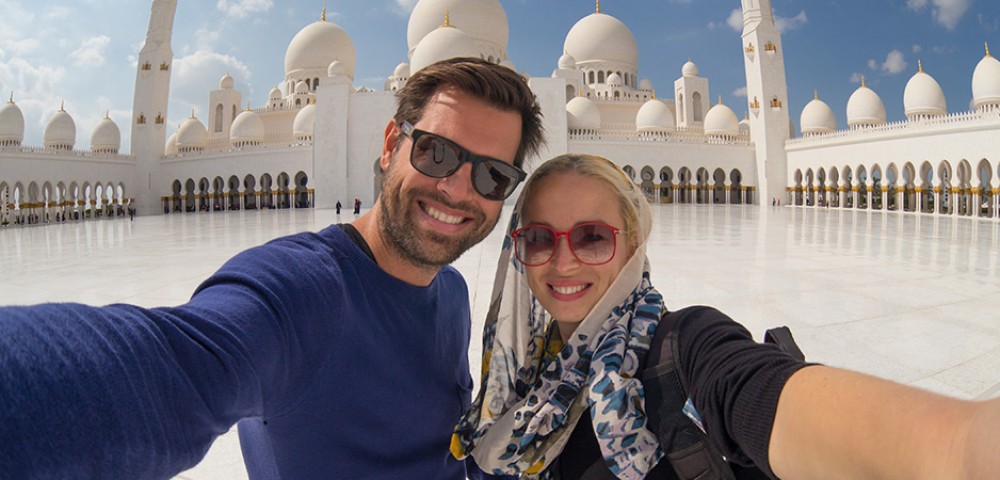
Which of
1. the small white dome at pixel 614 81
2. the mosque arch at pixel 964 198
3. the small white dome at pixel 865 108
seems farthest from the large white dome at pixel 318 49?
the mosque arch at pixel 964 198

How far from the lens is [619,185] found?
91 cm

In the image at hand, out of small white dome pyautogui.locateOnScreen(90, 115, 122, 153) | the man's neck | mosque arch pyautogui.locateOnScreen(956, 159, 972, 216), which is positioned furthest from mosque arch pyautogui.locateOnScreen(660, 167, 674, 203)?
small white dome pyautogui.locateOnScreen(90, 115, 122, 153)

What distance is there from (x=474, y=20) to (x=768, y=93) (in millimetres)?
11629

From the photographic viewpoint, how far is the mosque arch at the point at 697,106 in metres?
23.3

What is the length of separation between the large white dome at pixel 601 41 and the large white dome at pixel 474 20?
437cm

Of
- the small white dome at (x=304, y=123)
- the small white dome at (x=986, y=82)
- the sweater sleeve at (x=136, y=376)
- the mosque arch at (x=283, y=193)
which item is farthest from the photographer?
the mosque arch at (x=283, y=193)

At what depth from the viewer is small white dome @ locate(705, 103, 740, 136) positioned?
20828mm

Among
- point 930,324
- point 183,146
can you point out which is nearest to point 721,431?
point 930,324

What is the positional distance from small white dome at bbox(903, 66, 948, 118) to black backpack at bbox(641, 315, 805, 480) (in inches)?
867

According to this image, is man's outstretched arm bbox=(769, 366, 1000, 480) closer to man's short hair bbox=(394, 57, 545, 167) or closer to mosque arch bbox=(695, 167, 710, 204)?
man's short hair bbox=(394, 57, 545, 167)

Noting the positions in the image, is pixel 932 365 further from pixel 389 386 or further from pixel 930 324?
pixel 389 386

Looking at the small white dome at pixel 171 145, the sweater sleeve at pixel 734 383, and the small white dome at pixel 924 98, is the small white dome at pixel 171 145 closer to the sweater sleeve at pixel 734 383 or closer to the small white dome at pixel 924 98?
the sweater sleeve at pixel 734 383

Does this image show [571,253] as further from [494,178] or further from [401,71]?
[401,71]

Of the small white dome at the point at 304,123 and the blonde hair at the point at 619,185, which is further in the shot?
the small white dome at the point at 304,123
